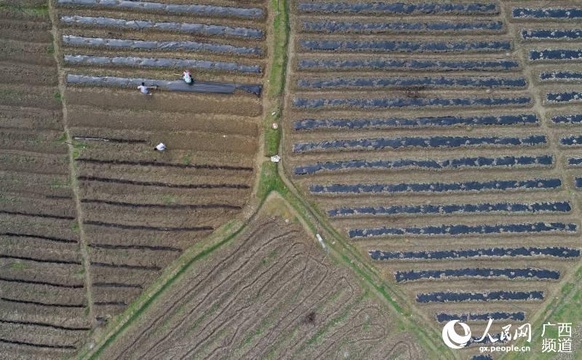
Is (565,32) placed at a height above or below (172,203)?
above

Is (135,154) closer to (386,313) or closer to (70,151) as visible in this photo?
(70,151)

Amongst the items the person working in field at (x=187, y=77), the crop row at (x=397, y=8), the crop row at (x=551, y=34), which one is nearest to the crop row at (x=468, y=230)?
the crop row at (x=551, y=34)

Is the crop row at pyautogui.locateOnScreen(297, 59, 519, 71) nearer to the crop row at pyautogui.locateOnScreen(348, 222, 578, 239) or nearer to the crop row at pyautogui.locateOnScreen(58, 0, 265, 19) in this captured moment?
the crop row at pyautogui.locateOnScreen(58, 0, 265, 19)

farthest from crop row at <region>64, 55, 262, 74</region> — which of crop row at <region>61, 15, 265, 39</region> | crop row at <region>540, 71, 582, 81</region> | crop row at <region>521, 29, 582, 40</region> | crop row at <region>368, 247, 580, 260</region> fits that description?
crop row at <region>540, 71, 582, 81</region>

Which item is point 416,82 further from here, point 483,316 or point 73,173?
point 73,173

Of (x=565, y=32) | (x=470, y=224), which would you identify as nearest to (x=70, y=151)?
(x=470, y=224)
